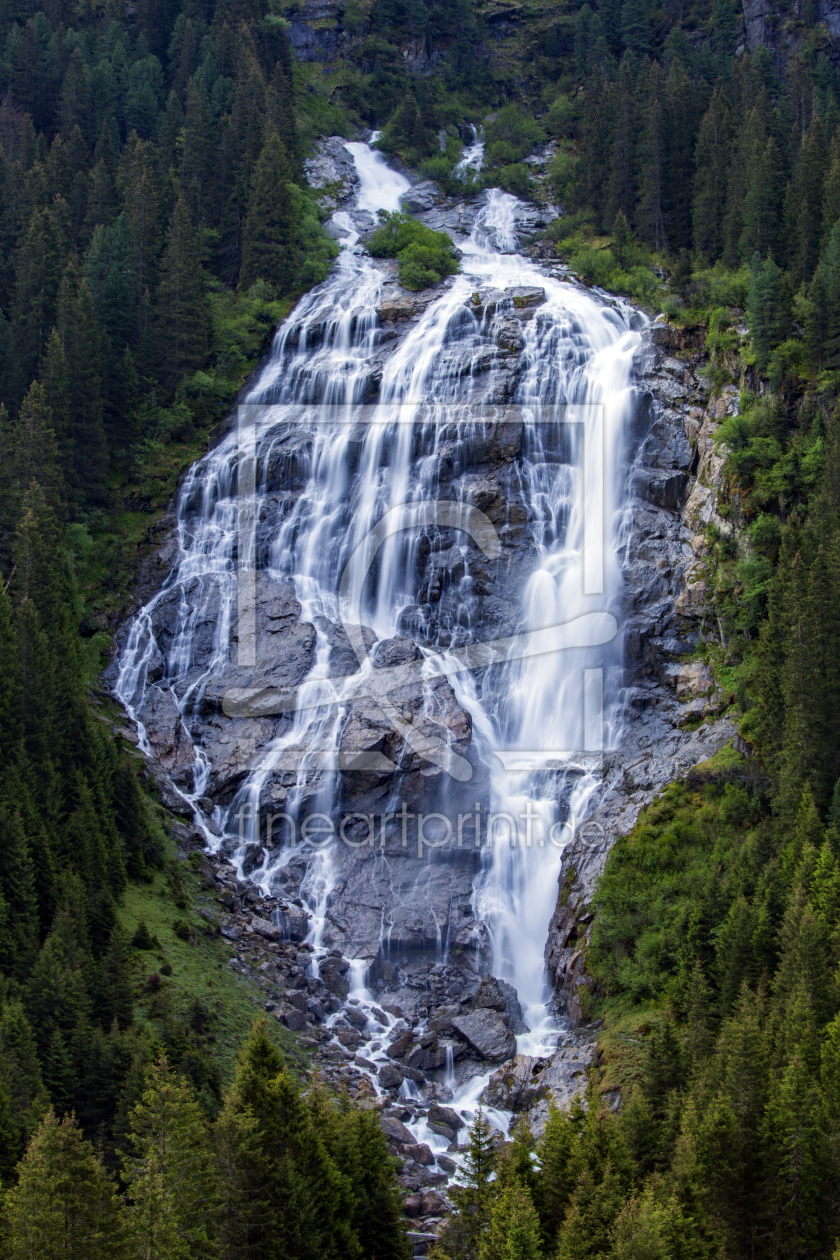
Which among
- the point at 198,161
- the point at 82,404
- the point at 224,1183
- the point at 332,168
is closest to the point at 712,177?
the point at 332,168

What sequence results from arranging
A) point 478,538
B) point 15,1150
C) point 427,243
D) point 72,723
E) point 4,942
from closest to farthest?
point 15,1150, point 4,942, point 72,723, point 478,538, point 427,243

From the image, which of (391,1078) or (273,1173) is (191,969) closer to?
(391,1078)

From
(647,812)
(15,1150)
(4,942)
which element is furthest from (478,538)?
(15,1150)

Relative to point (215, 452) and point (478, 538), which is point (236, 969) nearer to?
point (478, 538)

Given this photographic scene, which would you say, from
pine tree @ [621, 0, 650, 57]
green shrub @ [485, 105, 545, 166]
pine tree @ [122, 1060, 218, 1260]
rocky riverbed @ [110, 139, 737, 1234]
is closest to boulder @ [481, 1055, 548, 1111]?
rocky riverbed @ [110, 139, 737, 1234]

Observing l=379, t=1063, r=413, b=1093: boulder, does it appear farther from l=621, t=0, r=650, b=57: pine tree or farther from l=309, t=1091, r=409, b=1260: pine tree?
l=621, t=0, r=650, b=57: pine tree

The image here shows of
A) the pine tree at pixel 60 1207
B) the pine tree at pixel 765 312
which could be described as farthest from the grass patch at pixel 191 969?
the pine tree at pixel 765 312
